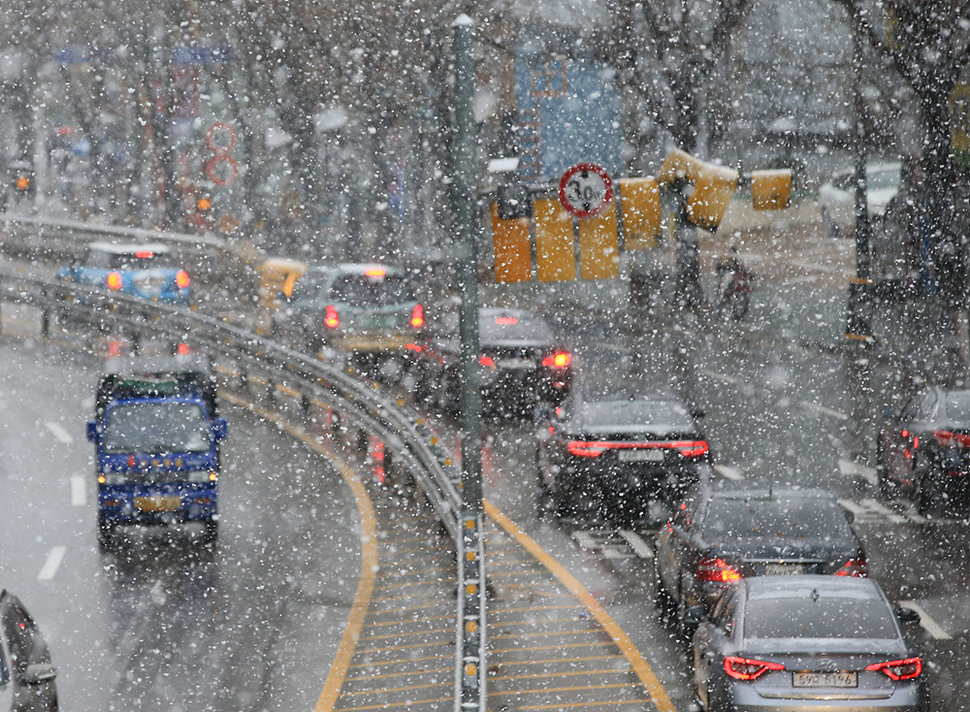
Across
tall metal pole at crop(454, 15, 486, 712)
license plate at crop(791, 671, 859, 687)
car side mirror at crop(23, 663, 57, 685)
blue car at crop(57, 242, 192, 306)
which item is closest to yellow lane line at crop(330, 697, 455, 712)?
tall metal pole at crop(454, 15, 486, 712)

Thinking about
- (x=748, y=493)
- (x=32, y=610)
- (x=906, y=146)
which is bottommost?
(x=32, y=610)

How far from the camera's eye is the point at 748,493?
13.8 meters

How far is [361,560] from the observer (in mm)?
17062

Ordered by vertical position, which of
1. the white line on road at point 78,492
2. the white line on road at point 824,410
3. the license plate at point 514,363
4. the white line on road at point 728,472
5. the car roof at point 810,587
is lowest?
the white line on road at point 728,472

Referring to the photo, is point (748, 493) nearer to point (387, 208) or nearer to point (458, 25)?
point (458, 25)

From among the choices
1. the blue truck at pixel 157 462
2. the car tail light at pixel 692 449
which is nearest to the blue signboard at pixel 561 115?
the blue truck at pixel 157 462

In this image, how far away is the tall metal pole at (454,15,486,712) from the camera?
1245cm

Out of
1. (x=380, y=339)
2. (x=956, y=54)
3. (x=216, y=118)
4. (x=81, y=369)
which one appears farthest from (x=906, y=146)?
(x=216, y=118)

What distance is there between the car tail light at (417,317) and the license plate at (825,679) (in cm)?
1531

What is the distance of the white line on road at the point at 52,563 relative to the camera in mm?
16406

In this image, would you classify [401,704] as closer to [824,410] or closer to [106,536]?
[106,536]

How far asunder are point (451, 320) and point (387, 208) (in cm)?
2324

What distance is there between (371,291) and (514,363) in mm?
3300

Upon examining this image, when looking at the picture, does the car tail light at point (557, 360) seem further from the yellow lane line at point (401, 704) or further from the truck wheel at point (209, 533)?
the yellow lane line at point (401, 704)
